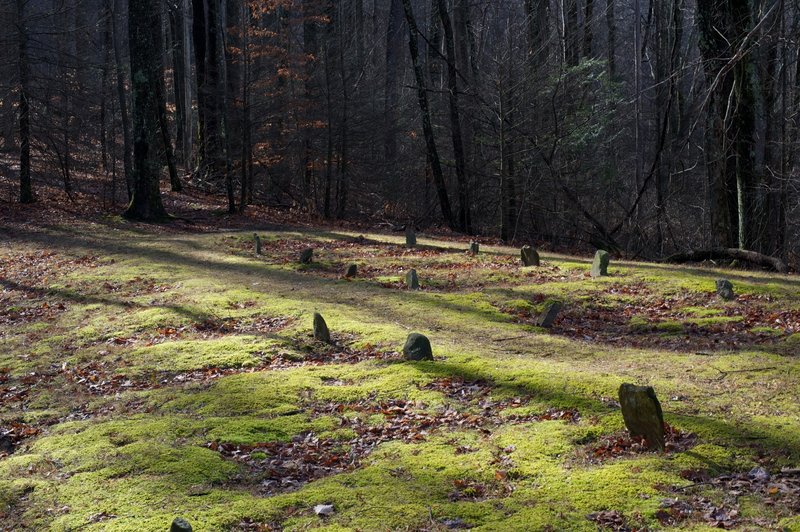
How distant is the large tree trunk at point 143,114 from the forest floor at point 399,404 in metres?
9.43

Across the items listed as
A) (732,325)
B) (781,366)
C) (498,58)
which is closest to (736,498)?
(781,366)

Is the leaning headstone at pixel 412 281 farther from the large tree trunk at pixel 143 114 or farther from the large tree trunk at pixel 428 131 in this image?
the large tree trunk at pixel 143 114

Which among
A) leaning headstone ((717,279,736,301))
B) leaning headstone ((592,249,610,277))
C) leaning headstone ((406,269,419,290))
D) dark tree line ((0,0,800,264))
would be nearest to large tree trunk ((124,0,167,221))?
dark tree line ((0,0,800,264))

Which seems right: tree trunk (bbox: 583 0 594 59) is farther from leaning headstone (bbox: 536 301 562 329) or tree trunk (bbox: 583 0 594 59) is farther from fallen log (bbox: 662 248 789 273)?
leaning headstone (bbox: 536 301 562 329)

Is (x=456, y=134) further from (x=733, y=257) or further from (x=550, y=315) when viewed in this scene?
(x=550, y=315)

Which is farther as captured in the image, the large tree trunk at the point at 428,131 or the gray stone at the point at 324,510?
the large tree trunk at the point at 428,131

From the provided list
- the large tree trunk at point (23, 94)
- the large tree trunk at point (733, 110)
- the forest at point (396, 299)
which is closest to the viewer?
the forest at point (396, 299)

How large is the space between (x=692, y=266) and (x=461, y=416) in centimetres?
941

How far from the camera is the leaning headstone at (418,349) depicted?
326 inches

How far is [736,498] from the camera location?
4.82 metres

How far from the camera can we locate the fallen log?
13281 mm

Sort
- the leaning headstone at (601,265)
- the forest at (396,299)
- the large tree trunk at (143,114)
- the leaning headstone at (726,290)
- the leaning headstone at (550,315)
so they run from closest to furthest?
the forest at (396,299) < the leaning headstone at (550,315) < the leaning headstone at (726,290) < the leaning headstone at (601,265) < the large tree trunk at (143,114)

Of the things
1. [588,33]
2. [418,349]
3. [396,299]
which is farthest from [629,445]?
[588,33]

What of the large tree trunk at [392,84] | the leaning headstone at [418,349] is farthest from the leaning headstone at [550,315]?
the large tree trunk at [392,84]
